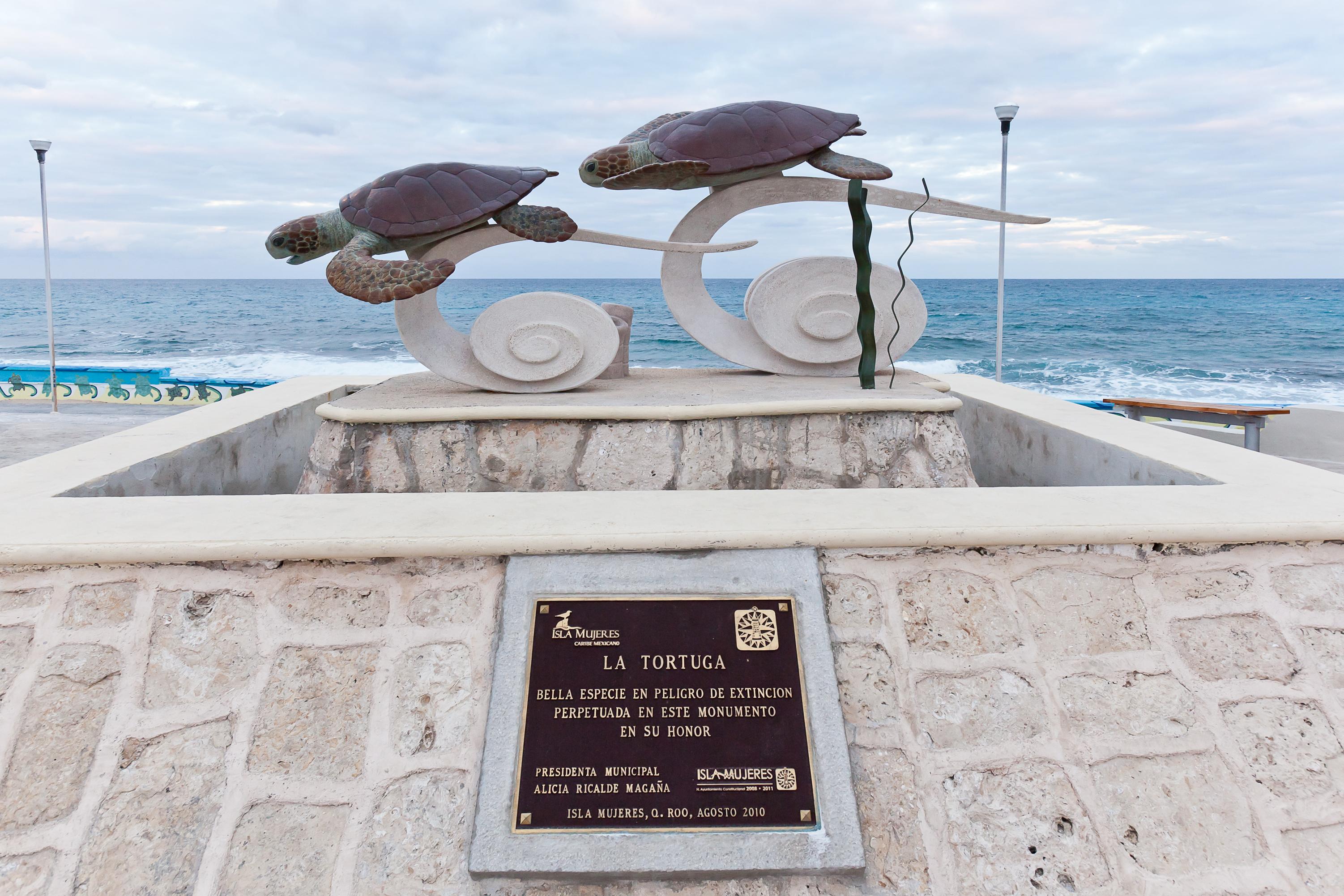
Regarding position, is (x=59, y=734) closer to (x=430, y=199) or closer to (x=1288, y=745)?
(x=1288, y=745)

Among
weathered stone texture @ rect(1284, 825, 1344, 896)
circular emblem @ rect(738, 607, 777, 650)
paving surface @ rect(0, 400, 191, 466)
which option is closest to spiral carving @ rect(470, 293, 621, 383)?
circular emblem @ rect(738, 607, 777, 650)

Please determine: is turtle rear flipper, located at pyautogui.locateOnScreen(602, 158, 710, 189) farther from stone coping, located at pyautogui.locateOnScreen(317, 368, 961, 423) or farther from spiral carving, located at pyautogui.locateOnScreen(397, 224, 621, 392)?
stone coping, located at pyautogui.locateOnScreen(317, 368, 961, 423)

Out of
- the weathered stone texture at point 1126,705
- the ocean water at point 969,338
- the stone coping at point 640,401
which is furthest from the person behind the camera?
the ocean water at point 969,338

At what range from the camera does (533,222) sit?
407 cm

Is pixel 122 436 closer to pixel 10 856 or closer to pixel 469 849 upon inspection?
pixel 10 856

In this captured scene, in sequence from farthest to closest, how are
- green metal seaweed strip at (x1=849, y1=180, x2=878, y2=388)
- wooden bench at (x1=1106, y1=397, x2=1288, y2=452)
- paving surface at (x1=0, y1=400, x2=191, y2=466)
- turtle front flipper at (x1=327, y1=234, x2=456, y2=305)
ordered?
1. paving surface at (x1=0, y1=400, x2=191, y2=466)
2. wooden bench at (x1=1106, y1=397, x2=1288, y2=452)
3. green metal seaweed strip at (x1=849, y1=180, x2=878, y2=388)
4. turtle front flipper at (x1=327, y1=234, x2=456, y2=305)

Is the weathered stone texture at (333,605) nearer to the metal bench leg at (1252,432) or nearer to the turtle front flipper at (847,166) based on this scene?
the turtle front flipper at (847,166)

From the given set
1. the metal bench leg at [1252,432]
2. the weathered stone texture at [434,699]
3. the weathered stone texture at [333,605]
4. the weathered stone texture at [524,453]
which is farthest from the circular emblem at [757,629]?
the metal bench leg at [1252,432]

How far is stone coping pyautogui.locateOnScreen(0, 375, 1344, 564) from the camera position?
1977 mm

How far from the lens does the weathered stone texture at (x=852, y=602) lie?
1898mm

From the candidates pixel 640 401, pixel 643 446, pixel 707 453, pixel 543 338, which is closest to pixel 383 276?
pixel 543 338

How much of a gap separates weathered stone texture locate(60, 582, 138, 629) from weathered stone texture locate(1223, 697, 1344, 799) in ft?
8.04

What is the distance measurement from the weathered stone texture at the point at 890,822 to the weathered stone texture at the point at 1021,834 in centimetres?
7

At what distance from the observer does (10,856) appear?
63.0 inches
